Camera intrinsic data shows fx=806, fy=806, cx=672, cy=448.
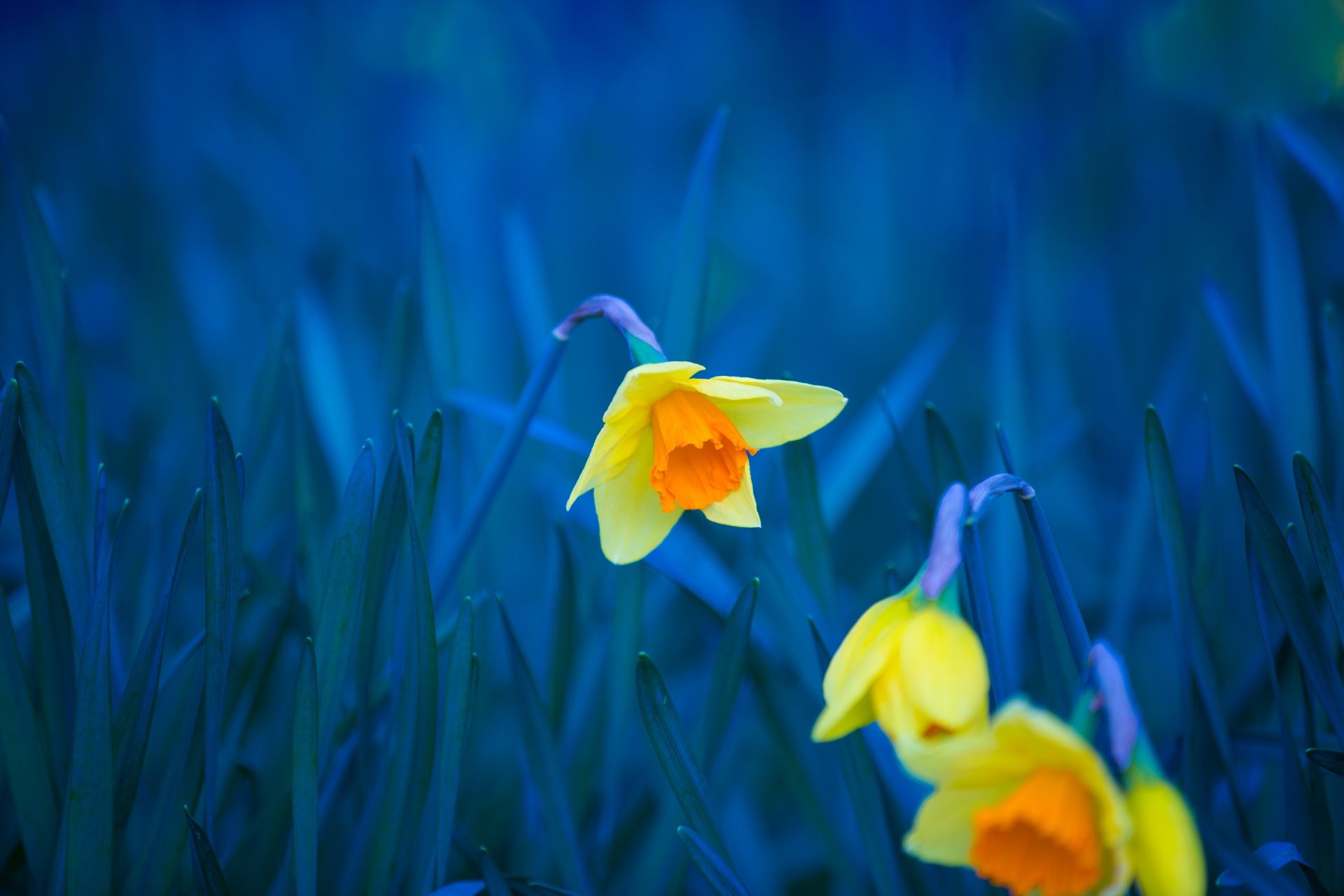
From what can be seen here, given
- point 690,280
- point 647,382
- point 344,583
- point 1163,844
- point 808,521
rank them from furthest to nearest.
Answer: point 690,280 → point 808,521 → point 344,583 → point 647,382 → point 1163,844

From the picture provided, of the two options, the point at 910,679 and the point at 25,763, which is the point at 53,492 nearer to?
the point at 25,763

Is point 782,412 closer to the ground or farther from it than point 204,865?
farther from it

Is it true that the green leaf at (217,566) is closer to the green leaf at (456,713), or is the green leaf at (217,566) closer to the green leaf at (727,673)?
the green leaf at (456,713)

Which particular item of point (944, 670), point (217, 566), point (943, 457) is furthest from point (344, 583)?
point (943, 457)

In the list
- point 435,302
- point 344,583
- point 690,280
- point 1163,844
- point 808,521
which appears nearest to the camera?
point 1163,844

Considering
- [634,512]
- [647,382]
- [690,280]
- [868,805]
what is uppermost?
[690,280]

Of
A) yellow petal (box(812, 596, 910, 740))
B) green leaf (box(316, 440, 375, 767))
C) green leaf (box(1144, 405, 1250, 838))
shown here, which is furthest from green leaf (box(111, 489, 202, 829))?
green leaf (box(1144, 405, 1250, 838))

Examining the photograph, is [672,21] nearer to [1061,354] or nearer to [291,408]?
[1061,354]

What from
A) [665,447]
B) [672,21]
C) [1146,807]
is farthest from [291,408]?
[672,21]
